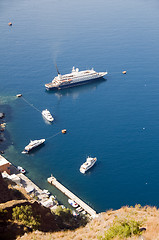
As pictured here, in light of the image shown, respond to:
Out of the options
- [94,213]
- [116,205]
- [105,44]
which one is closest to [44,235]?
[94,213]

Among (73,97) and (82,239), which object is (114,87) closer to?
(73,97)

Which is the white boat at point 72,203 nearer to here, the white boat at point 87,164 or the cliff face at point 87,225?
the white boat at point 87,164

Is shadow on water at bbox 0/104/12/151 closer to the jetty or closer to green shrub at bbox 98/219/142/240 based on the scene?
the jetty

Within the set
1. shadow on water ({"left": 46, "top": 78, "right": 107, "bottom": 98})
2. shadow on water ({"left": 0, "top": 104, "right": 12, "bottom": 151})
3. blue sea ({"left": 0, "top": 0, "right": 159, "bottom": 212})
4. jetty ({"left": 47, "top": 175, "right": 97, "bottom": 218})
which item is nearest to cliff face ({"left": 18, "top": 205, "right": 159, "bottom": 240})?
jetty ({"left": 47, "top": 175, "right": 97, "bottom": 218})

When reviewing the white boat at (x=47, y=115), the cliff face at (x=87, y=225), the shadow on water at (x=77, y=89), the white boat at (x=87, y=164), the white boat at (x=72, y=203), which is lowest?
the cliff face at (x=87, y=225)

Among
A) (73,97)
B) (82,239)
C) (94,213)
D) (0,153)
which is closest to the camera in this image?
(82,239)

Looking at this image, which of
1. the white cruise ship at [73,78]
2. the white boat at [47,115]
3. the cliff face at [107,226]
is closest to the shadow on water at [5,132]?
the white boat at [47,115]
